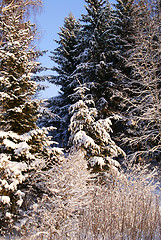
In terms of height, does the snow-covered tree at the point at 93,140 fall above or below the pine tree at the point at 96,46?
below

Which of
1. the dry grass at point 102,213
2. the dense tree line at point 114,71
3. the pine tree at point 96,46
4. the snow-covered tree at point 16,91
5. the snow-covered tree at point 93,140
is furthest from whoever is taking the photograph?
the pine tree at point 96,46

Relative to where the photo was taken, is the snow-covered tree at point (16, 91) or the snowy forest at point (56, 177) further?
the snow-covered tree at point (16, 91)

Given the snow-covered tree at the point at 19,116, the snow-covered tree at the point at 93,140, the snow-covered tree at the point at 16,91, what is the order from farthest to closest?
the snow-covered tree at the point at 93,140 → the snow-covered tree at the point at 16,91 → the snow-covered tree at the point at 19,116

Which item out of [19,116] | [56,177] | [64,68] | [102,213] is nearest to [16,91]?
[19,116]

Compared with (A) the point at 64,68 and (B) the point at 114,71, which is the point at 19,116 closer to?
(B) the point at 114,71

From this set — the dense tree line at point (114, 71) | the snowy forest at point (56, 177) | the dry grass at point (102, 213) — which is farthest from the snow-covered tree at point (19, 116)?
the dense tree line at point (114, 71)

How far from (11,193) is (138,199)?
3083 mm

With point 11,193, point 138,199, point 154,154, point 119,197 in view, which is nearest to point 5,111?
point 11,193

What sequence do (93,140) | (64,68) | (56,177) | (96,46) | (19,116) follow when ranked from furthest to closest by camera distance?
(64,68) → (96,46) → (93,140) → (19,116) → (56,177)

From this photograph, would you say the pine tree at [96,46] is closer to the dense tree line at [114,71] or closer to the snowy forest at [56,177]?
the dense tree line at [114,71]

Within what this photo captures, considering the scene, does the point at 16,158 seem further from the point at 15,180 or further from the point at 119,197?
the point at 119,197

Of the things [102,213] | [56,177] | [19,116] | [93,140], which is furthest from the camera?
[93,140]

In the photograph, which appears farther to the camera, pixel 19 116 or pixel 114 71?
pixel 114 71

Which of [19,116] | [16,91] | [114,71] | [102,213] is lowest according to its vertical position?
[102,213]
